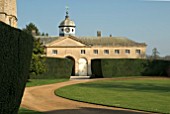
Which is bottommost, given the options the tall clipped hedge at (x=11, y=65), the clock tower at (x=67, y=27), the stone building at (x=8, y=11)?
the tall clipped hedge at (x=11, y=65)

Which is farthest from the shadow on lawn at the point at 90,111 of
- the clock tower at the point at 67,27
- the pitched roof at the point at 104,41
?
the clock tower at the point at 67,27

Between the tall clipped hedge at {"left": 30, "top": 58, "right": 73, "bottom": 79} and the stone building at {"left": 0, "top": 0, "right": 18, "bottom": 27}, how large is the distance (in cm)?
1982

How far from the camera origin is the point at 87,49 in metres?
64.4

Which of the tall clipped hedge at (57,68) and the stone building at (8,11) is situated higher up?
the stone building at (8,11)

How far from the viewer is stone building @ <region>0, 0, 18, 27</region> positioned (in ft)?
57.2

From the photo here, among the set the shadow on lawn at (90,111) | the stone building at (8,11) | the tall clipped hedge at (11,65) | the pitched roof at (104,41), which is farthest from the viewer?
the pitched roof at (104,41)

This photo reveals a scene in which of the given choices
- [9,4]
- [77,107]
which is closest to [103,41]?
[9,4]

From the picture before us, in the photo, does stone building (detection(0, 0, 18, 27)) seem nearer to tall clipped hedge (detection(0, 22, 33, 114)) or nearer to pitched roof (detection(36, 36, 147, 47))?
tall clipped hedge (detection(0, 22, 33, 114))

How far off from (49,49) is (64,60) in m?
23.5

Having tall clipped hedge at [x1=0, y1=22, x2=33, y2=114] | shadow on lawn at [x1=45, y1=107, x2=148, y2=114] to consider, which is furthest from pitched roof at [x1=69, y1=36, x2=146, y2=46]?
tall clipped hedge at [x1=0, y1=22, x2=33, y2=114]

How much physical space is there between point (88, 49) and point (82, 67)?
4.68 metres

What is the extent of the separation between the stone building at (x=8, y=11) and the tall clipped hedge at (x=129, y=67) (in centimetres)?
2513

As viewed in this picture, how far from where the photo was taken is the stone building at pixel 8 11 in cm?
1743

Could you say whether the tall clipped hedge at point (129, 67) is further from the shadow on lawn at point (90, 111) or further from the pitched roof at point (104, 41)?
the shadow on lawn at point (90, 111)
